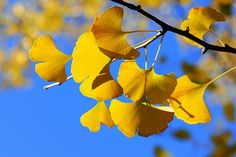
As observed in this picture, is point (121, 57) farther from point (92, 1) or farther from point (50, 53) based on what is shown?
point (92, 1)

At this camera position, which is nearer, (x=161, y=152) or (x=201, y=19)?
(x=201, y=19)

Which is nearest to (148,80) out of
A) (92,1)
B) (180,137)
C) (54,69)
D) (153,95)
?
(153,95)

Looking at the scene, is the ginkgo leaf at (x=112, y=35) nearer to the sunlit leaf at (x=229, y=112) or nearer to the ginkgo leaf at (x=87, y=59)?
the ginkgo leaf at (x=87, y=59)

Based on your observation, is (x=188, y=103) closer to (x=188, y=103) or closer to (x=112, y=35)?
(x=188, y=103)

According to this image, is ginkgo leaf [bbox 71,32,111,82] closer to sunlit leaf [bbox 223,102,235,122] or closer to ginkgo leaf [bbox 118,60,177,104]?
ginkgo leaf [bbox 118,60,177,104]

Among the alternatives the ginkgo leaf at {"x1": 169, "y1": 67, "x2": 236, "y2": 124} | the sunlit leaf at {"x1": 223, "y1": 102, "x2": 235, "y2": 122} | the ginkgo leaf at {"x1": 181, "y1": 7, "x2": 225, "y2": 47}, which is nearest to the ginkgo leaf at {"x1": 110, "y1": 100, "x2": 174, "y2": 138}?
the ginkgo leaf at {"x1": 169, "y1": 67, "x2": 236, "y2": 124}

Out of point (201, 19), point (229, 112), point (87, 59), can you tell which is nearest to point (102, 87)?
point (87, 59)

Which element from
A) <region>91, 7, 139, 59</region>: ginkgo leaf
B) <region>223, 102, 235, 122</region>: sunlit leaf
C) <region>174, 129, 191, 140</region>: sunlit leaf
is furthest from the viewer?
<region>174, 129, 191, 140</region>: sunlit leaf
